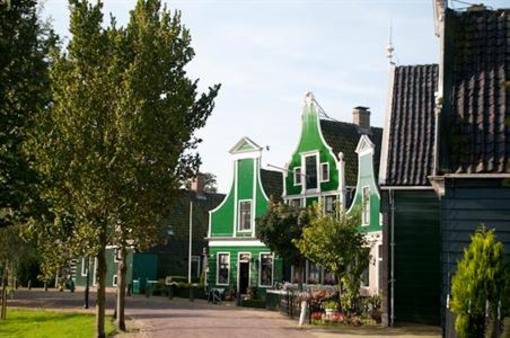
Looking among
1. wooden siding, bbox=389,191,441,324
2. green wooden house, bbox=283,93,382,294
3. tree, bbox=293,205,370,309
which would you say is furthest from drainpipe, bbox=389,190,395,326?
green wooden house, bbox=283,93,382,294

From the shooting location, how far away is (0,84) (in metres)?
14.2

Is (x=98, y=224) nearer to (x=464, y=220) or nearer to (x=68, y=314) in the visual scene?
(x=464, y=220)

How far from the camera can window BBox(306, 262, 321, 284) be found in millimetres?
39219

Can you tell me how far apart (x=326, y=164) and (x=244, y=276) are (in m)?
8.30

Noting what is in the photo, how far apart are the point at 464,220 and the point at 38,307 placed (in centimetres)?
2385

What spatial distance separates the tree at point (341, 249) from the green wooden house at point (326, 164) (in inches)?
345

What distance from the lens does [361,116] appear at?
43.0 metres

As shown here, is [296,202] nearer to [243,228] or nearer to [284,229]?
[243,228]

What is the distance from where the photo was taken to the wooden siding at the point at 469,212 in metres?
16.0

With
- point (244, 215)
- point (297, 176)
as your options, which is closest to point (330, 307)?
point (297, 176)

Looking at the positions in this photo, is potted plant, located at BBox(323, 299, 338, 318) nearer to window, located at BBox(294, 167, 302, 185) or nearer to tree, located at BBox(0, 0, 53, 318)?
tree, located at BBox(0, 0, 53, 318)

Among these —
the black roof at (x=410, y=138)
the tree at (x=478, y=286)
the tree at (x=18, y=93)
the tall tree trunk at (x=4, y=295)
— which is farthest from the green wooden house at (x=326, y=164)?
the tree at (x=18, y=93)

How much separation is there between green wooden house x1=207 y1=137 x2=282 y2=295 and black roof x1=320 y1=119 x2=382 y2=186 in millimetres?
4710

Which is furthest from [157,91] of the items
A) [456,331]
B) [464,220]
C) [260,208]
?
[260,208]
